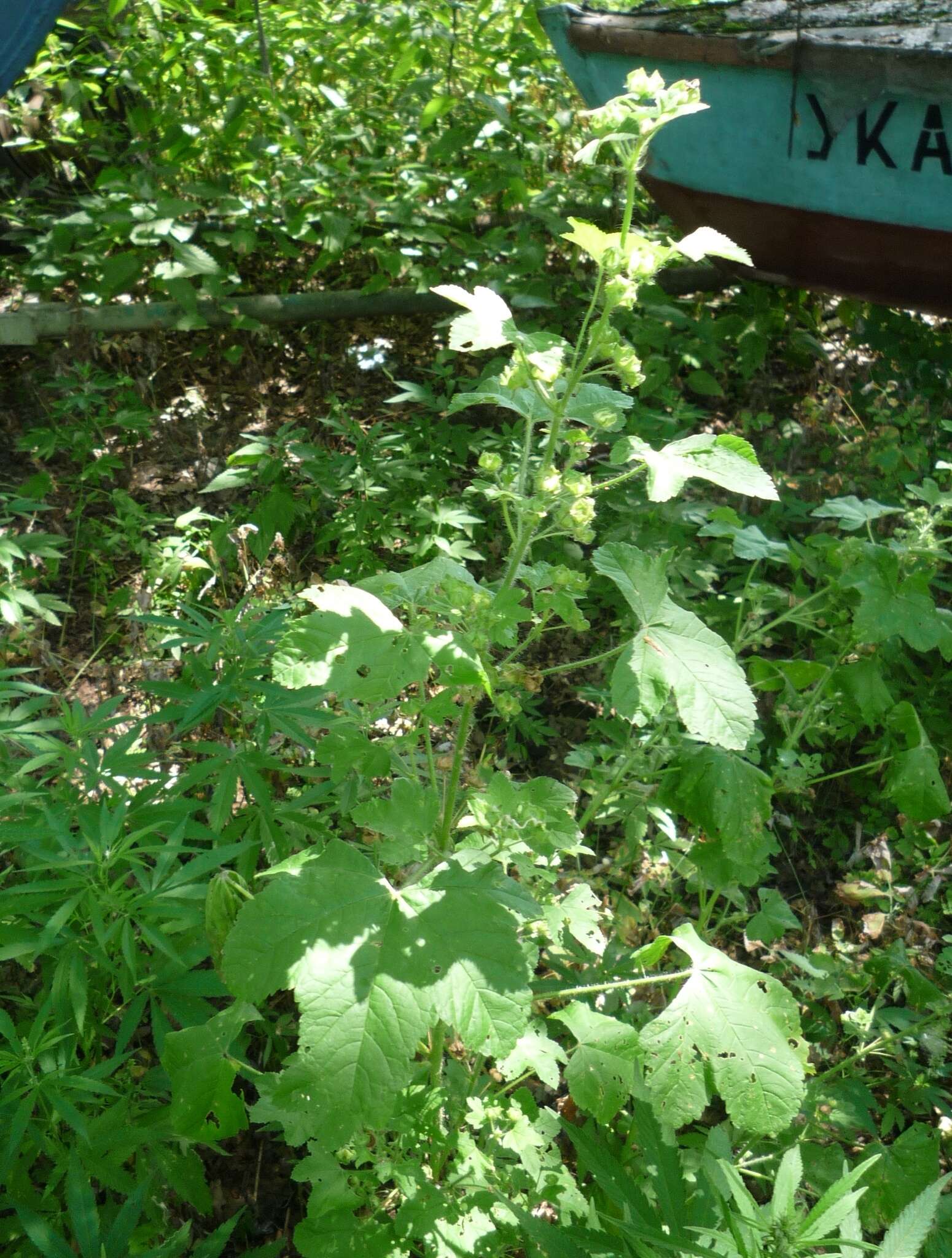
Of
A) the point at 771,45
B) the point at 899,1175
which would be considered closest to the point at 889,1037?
the point at 899,1175

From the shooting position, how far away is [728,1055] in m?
1.78

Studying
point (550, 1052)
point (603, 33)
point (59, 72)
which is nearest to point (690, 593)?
point (550, 1052)

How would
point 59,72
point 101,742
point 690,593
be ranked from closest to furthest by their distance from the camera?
point 101,742
point 690,593
point 59,72

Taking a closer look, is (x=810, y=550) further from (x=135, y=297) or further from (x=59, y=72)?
(x=59, y=72)

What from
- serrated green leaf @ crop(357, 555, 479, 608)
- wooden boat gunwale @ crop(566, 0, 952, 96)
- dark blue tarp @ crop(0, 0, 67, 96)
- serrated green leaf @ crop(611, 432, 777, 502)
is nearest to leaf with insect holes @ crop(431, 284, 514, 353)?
serrated green leaf @ crop(611, 432, 777, 502)

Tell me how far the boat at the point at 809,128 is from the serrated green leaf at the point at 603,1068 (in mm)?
3685

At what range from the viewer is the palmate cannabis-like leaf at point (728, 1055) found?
1.65 metres

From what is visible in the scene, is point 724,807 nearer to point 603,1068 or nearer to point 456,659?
point 603,1068

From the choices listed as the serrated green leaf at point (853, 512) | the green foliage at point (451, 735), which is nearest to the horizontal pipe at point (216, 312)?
the green foliage at point (451, 735)

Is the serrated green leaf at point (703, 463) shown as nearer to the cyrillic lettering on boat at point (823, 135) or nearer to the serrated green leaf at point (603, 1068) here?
the serrated green leaf at point (603, 1068)

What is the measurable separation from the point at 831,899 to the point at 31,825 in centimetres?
232

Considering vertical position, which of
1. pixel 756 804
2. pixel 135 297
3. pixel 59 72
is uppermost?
pixel 59 72

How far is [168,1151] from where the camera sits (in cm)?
182

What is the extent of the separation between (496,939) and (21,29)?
3.79 metres
